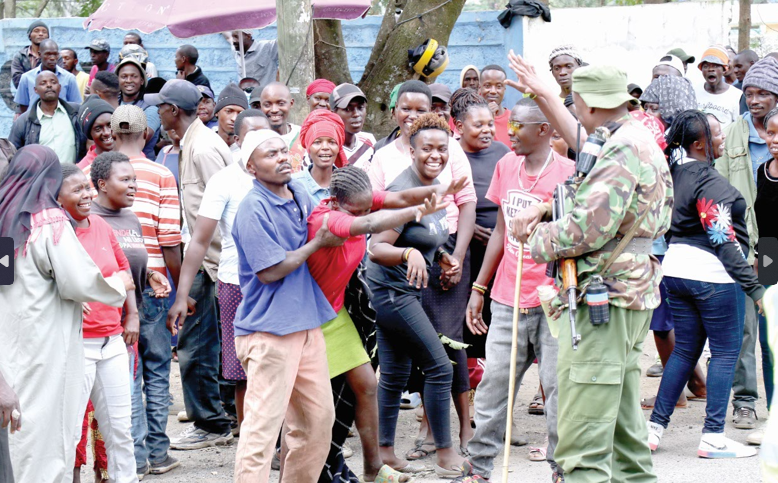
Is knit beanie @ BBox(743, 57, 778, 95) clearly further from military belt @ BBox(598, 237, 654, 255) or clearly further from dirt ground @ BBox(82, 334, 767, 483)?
military belt @ BBox(598, 237, 654, 255)

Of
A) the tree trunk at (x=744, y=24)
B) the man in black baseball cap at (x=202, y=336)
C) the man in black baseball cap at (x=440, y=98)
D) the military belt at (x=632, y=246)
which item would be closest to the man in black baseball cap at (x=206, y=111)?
the man in black baseball cap at (x=202, y=336)

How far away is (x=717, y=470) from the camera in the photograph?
19.0ft

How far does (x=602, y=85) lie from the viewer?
4.42m

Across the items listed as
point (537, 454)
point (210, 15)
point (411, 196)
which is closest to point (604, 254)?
point (411, 196)

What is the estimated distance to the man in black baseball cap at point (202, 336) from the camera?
6.36m

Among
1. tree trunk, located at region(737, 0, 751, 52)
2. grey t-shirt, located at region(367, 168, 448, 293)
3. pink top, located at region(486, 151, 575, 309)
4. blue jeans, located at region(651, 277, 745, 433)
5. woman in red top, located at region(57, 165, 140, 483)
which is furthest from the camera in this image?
tree trunk, located at region(737, 0, 751, 52)

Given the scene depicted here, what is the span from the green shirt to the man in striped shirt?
320 centimetres

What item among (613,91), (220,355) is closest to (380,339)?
(220,355)

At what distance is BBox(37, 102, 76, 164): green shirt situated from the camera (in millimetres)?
9000

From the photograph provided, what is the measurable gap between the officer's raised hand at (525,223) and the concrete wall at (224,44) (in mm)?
8404

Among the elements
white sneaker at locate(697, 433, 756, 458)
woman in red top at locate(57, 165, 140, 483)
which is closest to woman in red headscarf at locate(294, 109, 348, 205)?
woman in red top at locate(57, 165, 140, 483)

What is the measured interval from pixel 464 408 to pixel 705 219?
1980mm

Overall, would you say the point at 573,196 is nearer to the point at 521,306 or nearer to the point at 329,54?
the point at 521,306

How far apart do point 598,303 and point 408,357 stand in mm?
1739
